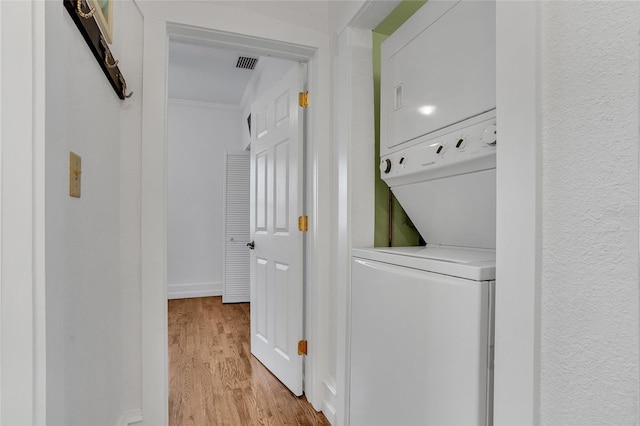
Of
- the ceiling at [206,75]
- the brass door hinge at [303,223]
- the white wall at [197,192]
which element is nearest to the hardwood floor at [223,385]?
the brass door hinge at [303,223]

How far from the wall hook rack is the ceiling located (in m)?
1.75

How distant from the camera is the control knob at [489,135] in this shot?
3.22 feet

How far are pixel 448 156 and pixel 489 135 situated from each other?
7.3 inches

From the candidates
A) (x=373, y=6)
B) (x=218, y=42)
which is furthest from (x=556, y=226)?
(x=218, y=42)

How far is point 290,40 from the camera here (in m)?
1.95

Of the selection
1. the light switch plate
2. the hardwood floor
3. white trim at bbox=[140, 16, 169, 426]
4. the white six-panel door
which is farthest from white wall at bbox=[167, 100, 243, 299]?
the light switch plate

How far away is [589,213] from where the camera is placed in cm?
66

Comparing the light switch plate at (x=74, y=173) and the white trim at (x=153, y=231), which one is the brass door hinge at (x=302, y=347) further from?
the light switch plate at (x=74, y=173)

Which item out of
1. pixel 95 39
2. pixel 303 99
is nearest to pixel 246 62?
pixel 303 99

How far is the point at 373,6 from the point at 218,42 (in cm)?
85

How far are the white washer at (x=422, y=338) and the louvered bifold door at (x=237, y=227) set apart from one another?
345 cm

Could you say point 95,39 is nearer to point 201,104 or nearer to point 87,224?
point 87,224
